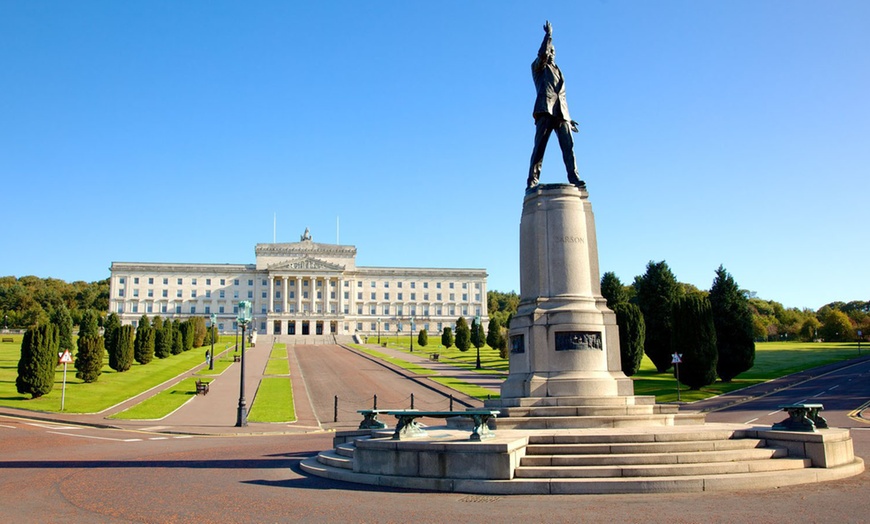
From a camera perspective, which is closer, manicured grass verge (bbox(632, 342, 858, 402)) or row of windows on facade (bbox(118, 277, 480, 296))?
manicured grass verge (bbox(632, 342, 858, 402))

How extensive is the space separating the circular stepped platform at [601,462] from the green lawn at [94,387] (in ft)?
82.8

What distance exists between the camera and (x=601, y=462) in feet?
34.6

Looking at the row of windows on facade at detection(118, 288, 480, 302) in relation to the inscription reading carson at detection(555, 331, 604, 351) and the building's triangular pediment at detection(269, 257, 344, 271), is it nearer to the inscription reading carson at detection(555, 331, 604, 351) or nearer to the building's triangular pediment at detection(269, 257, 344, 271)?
the building's triangular pediment at detection(269, 257, 344, 271)

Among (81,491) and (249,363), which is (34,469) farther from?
(249,363)

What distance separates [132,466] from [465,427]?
23.0 ft

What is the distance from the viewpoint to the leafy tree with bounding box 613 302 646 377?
43.5 metres

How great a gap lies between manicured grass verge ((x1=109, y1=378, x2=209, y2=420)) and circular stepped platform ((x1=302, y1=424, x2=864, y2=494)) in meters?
20.6

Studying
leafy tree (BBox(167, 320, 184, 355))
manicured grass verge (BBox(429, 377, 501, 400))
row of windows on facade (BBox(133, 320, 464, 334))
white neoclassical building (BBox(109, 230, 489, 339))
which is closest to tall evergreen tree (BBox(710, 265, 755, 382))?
manicured grass verge (BBox(429, 377, 501, 400))

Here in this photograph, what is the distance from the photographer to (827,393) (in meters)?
35.3

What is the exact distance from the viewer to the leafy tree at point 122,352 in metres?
46.8

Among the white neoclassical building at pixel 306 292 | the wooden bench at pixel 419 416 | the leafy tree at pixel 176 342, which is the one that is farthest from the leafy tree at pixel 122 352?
the white neoclassical building at pixel 306 292

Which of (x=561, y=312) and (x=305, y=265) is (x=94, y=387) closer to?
(x=561, y=312)

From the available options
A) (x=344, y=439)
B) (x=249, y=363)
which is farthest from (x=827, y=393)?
(x=249, y=363)

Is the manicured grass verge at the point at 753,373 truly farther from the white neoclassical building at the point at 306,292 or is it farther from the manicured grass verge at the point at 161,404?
the white neoclassical building at the point at 306,292
